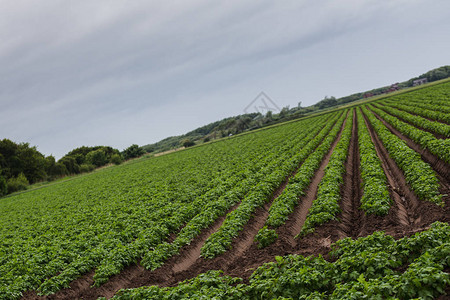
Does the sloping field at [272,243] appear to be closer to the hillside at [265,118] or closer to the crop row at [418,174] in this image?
the crop row at [418,174]

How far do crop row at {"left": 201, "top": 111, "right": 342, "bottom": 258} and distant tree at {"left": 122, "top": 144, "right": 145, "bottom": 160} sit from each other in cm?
9631

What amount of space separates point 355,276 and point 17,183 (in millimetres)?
78357

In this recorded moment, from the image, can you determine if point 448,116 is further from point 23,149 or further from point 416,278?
point 23,149

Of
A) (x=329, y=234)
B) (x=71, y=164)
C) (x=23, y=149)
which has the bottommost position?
(x=329, y=234)

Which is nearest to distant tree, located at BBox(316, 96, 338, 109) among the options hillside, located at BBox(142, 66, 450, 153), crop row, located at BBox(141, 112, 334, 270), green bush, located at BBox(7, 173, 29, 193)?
hillside, located at BBox(142, 66, 450, 153)

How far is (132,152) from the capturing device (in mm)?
109875

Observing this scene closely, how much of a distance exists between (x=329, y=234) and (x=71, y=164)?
93.0 meters

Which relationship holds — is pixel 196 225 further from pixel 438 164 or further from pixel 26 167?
pixel 26 167

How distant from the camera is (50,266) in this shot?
42.2ft

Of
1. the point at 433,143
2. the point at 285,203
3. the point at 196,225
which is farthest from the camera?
the point at 433,143

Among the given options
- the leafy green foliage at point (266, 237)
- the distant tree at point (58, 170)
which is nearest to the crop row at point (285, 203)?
the leafy green foliage at point (266, 237)

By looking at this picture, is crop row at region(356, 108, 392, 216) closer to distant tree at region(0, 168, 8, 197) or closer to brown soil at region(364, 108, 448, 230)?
brown soil at region(364, 108, 448, 230)

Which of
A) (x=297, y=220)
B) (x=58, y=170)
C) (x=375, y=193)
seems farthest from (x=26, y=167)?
(x=375, y=193)

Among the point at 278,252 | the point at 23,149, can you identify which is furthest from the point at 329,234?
the point at 23,149
